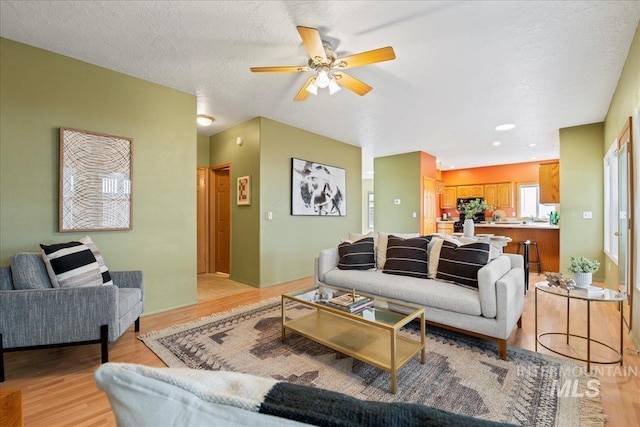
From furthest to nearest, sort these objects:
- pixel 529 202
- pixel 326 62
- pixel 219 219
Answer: pixel 529 202, pixel 219 219, pixel 326 62

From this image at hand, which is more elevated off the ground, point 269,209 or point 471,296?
point 269,209

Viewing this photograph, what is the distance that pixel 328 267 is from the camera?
338 cm

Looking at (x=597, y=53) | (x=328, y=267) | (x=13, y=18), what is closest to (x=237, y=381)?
(x=328, y=267)

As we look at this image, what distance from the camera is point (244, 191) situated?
15.0ft

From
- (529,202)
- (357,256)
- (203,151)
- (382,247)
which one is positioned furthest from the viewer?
(529,202)

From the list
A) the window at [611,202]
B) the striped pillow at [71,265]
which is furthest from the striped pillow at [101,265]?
the window at [611,202]

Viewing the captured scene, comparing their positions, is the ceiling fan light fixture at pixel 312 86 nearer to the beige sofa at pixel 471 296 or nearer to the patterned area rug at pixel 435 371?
the beige sofa at pixel 471 296

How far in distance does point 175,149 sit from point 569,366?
4.21 m

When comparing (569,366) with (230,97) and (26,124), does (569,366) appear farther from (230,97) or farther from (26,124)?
(26,124)

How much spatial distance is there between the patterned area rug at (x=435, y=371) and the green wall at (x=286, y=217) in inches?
71.9

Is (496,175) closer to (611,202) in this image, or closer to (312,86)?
(611,202)

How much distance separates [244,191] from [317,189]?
1.33 meters

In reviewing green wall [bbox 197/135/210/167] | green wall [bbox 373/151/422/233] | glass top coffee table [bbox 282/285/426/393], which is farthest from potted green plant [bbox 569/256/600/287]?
green wall [bbox 197/135/210/167]

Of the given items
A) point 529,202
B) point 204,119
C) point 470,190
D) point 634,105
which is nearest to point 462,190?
point 470,190
